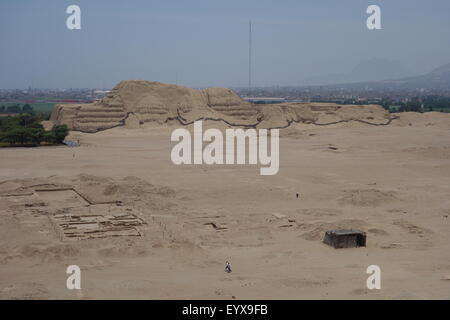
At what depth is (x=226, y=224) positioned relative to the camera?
22.9 metres

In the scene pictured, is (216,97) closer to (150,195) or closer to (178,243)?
(150,195)

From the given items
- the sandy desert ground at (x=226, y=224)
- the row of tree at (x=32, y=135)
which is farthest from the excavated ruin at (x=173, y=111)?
the sandy desert ground at (x=226, y=224)

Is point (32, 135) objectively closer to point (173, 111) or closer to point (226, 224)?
point (173, 111)

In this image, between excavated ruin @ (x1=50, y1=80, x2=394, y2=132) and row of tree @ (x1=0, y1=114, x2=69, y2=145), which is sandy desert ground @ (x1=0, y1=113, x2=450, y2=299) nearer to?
row of tree @ (x1=0, y1=114, x2=69, y2=145)

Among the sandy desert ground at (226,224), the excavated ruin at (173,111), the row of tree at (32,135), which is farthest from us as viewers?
the excavated ruin at (173,111)

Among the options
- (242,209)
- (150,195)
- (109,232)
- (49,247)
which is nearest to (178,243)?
(109,232)

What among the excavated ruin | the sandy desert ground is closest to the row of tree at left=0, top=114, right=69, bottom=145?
the sandy desert ground

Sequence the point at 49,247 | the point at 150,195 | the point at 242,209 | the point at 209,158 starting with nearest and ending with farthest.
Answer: the point at 49,247 → the point at 242,209 → the point at 150,195 → the point at 209,158

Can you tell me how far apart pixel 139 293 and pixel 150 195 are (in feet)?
43.3

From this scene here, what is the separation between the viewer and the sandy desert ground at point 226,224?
15469mm

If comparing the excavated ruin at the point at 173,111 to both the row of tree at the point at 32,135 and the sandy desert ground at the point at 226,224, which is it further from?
the sandy desert ground at the point at 226,224

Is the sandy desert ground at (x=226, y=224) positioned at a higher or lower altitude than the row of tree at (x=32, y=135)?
lower

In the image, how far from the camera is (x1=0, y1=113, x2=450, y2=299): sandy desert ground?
15.5m

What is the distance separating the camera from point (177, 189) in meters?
29.1
